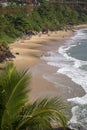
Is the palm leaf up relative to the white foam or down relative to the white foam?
up

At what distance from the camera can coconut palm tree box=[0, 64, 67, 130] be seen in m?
7.99

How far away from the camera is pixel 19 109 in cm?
816

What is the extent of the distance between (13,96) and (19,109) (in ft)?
1.19

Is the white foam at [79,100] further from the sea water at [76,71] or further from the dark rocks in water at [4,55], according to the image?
the dark rocks in water at [4,55]

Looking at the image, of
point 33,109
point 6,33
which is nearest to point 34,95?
point 33,109

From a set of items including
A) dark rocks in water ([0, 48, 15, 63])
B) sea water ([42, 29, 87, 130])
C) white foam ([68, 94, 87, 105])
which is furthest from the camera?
dark rocks in water ([0, 48, 15, 63])

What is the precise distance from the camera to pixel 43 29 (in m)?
73.3

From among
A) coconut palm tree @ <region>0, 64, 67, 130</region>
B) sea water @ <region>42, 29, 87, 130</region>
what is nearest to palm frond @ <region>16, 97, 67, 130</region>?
coconut palm tree @ <region>0, 64, 67, 130</region>

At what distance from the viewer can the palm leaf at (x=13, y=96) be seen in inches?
314

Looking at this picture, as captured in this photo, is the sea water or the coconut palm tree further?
the sea water

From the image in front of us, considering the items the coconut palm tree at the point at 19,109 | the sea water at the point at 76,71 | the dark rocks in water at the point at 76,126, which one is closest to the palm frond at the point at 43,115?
the coconut palm tree at the point at 19,109

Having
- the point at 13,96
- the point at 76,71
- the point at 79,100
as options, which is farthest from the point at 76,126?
the point at 76,71

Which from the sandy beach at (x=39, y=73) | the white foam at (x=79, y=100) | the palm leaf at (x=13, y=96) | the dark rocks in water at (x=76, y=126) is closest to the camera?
the palm leaf at (x=13, y=96)

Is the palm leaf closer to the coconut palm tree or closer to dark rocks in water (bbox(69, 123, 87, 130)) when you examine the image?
the coconut palm tree
